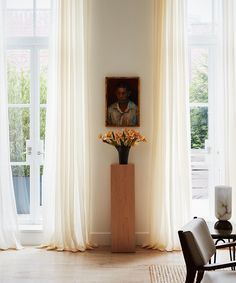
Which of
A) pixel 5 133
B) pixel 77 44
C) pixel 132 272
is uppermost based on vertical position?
pixel 77 44

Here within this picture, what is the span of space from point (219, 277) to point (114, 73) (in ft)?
11.6

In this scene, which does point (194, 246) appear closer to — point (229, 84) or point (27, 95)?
point (229, 84)

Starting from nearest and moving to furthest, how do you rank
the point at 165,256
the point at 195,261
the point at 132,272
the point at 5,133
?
the point at 195,261 → the point at 132,272 → the point at 165,256 → the point at 5,133

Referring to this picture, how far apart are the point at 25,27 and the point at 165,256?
3.51 m

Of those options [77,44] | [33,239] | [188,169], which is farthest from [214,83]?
[33,239]

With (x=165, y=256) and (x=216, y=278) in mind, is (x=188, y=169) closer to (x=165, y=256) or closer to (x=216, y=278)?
(x=165, y=256)

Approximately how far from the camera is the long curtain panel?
597 centimetres

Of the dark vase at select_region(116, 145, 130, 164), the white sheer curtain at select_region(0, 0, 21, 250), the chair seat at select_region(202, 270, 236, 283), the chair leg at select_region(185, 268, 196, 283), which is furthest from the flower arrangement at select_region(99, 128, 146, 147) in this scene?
the chair leg at select_region(185, 268, 196, 283)

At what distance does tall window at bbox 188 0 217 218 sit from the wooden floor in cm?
104

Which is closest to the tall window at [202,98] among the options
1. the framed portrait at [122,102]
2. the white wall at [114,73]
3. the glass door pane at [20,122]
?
the white wall at [114,73]

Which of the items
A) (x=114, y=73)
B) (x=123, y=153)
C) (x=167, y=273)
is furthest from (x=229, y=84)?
(x=167, y=273)

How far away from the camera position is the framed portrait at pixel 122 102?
6156 millimetres

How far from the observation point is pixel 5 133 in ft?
19.8

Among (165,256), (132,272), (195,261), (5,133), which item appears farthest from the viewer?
(5,133)
